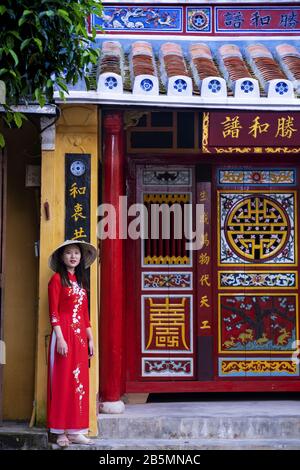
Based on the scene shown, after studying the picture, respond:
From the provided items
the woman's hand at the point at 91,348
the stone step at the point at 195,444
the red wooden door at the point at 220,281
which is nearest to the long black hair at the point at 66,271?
the woman's hand at the point at 91,348

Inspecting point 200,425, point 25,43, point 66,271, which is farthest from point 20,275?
point 25,43

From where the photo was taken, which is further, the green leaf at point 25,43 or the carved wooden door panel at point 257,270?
the carved wooden door panel at point 257,270

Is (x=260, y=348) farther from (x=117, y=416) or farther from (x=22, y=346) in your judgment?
(x=22, y=346)

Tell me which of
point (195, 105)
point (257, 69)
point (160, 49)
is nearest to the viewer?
point (195, 105)

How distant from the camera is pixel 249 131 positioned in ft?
24.7

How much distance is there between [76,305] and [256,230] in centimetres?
249

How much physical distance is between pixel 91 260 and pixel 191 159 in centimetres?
194

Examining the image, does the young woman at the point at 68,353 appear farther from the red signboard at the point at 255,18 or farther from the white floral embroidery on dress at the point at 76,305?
the red signboard at the point at 255,18

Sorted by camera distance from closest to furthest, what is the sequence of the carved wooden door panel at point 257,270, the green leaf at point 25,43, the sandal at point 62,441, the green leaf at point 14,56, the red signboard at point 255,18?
the green leaf at point 14,56
the green leaf at point 25,43
the sandal at point 62,441
the red signboard at point 255,18
the carved wooden door panel at point 257,270

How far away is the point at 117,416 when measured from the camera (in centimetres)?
763

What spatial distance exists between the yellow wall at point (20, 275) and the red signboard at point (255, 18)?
2.45 meters

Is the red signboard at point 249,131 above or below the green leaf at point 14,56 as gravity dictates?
below

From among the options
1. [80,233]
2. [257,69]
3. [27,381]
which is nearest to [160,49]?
[257,69]

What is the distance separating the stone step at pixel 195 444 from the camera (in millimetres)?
7320
